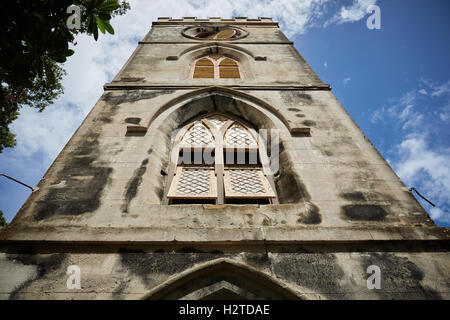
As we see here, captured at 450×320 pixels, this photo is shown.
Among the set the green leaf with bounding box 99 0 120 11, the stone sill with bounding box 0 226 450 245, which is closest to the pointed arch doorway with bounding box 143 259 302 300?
the stone sill with bounding box 0 226 450 245

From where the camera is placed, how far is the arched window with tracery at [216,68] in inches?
300

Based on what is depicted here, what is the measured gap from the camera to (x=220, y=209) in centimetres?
333

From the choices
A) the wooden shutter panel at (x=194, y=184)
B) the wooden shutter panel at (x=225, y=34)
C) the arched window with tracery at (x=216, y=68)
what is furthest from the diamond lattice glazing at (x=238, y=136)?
the wooden shutter panel at (x=225, y=34)

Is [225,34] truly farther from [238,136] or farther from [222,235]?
[222,235]

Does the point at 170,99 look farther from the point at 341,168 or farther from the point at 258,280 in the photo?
the point at 258,280

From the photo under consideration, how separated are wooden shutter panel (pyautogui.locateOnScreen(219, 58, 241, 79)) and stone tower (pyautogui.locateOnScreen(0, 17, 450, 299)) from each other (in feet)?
6.31

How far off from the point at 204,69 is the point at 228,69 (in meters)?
0.76

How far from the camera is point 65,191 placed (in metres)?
3.50

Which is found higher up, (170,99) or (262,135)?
(170,99)

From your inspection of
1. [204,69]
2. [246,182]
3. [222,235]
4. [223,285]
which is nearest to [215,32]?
[204,69]

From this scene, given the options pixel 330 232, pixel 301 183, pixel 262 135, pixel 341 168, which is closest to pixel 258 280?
pixel 330 232

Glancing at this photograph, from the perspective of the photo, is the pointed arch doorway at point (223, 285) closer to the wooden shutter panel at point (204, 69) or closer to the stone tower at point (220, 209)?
the stone tower at point (220, 209)
